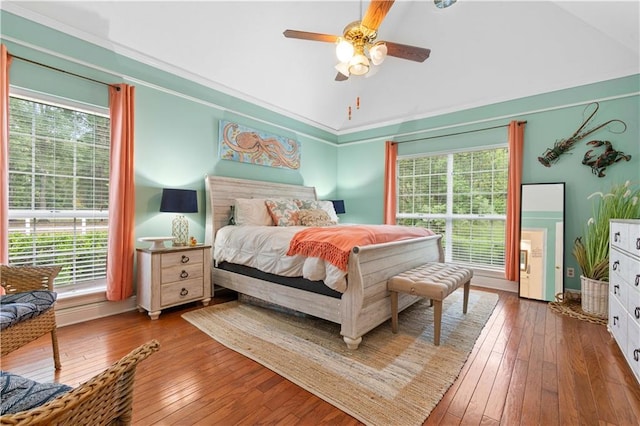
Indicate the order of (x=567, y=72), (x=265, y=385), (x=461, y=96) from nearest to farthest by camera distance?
(x=265, y=385) < (x=567, y=72) < (x=461, y=96)

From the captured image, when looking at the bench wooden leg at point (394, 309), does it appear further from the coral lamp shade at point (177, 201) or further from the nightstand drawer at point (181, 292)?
the coral lamp shade at point (177, 201)

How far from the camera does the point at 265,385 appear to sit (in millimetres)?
1812

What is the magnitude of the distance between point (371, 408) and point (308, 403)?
36 cm

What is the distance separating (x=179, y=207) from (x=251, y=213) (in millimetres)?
874

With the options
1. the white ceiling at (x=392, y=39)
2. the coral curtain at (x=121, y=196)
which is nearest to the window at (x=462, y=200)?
the white ceiling at (x=392, y=39)

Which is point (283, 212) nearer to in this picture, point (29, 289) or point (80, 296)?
point (80, 296)

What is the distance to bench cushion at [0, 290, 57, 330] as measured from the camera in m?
1.54

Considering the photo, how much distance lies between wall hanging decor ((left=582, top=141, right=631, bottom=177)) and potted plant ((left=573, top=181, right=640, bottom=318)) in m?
0.34

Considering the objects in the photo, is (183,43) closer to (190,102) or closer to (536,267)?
(190,102)

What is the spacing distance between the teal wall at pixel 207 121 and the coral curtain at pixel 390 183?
0.34 m

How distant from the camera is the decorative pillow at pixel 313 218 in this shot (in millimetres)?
3771

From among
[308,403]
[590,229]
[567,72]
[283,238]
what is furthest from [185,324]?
[567,72]

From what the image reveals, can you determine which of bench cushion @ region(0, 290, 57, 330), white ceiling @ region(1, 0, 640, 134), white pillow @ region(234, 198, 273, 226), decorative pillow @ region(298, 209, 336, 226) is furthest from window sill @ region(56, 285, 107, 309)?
white ceiling @ region(1, 0, 640, 134)

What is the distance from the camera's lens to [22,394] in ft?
2.87
